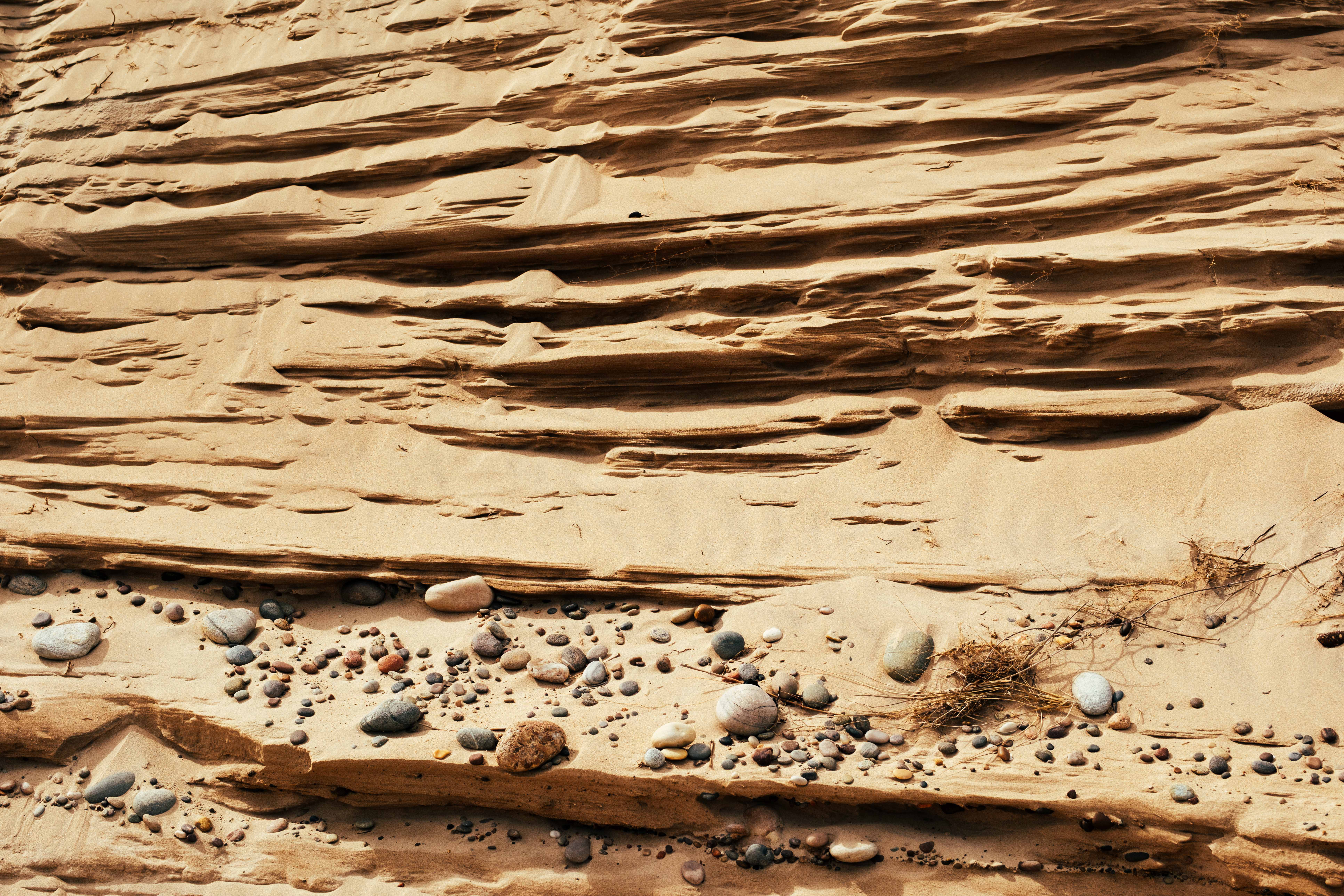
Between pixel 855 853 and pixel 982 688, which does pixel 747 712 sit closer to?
pixel 855 853

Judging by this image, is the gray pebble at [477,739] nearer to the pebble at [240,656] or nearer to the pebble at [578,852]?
the pebble at [578,852]

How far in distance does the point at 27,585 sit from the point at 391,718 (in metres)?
2.71

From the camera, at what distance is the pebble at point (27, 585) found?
15.5ft

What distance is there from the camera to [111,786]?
3.98 m

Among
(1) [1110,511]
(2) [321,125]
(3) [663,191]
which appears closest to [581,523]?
(3) [663,191]

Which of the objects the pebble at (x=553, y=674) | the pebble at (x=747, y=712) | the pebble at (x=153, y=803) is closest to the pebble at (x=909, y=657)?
the pebble at (x=747, y=712)

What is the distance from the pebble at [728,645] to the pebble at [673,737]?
0.47 metres

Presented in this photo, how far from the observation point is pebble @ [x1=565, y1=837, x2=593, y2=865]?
3.57 metres

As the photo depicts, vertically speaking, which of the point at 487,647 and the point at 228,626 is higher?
the point at 228,626

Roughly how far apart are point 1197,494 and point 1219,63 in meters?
2.92

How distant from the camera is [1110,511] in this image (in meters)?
4.32

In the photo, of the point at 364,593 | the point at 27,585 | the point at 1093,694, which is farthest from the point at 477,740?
the point at 27,585

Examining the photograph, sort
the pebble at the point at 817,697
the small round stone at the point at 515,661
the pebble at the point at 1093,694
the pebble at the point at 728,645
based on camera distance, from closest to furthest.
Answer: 1. the pebble at the point at 1093,694
2. the pebble at the point at 817,697
3. the pebble at the point at 728,645
4. the small round stone at the point at 515,661

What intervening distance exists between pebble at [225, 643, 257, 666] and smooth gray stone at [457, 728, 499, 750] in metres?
1.45
